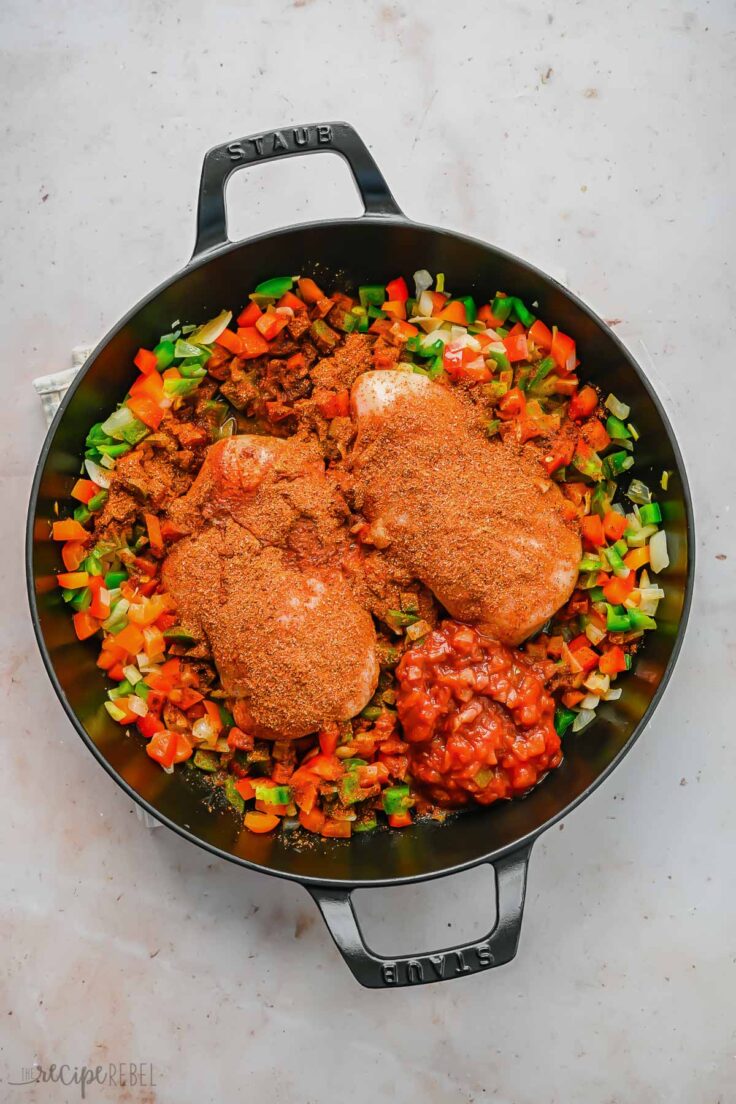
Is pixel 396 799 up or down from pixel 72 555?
down

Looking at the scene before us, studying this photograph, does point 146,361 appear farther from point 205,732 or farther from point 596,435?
point 596,435

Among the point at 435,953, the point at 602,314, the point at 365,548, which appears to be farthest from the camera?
the point at 602,314

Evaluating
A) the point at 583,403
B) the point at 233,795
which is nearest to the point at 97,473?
the point at 233,795

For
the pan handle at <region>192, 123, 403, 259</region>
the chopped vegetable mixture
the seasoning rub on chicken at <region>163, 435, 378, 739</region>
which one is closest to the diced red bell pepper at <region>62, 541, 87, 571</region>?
the chopped vegetable mixture

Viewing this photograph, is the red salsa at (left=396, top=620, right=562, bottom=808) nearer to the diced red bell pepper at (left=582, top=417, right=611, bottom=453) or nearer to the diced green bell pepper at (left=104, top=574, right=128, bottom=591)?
the diced red bell pepper at (left=582, top=417, right=611, bottom=453)

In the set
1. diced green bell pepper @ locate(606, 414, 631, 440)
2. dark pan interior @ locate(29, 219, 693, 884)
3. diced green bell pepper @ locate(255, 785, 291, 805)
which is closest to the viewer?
dark pan interior @ locate(29, 219, 693, 884)

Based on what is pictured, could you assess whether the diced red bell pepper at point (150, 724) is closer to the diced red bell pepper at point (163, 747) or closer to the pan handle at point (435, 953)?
the diced red bell pepper at point (163, 747)

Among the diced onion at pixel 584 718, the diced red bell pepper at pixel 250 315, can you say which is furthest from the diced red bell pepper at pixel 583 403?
the diced red bell pepper at pixel 250 315
